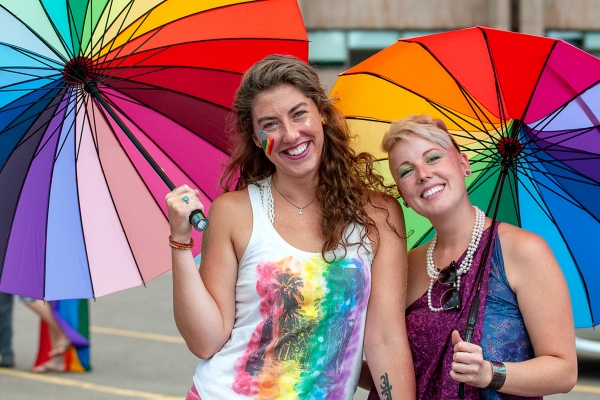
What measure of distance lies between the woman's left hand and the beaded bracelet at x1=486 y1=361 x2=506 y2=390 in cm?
2

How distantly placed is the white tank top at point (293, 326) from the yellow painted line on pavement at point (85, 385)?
4562mm

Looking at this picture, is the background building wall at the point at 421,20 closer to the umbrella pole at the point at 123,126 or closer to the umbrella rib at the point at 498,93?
the umbrella pole at the point at 123,126

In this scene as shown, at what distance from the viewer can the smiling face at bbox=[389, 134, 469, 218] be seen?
10.0ft

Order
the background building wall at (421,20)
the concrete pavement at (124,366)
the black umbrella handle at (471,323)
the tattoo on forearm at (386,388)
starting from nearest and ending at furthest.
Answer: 1. the black umbrella handle at (471,323)
2. the tattoo on forearm at (386,388)
3. the concrete pavement at (124,366)
4. the background building wall at (421,20)

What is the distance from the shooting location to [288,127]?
9.96 ft

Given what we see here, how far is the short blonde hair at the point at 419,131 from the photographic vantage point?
3115 mm

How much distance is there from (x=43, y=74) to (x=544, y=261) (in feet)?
6.57

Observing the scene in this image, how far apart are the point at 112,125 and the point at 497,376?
185cm

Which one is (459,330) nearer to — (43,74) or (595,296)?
(595,296)

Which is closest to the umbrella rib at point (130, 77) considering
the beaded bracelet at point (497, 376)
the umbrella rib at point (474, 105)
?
the umbrella rib at point (474, 105)

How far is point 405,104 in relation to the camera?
3.39 metres

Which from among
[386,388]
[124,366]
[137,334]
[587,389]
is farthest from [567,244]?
[137,334]

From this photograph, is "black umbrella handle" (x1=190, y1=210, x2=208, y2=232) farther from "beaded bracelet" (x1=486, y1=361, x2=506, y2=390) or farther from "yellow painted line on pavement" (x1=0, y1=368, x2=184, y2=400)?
"yellow painted line on pavement" (x1=0, y1=368, x2=184, y2=400)

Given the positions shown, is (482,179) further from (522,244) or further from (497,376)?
(497,376)
